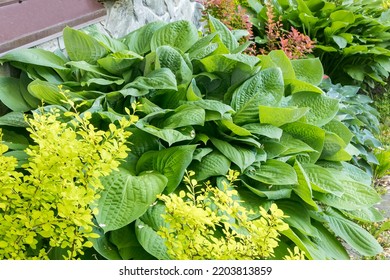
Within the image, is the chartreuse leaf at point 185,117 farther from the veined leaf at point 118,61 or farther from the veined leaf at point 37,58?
the veined leaf at point 37,58

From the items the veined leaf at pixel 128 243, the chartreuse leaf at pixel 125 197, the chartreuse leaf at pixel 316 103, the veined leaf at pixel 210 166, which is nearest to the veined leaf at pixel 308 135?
the chartreuse leaf at pixel 316 103

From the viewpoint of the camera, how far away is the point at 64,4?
11.2ft

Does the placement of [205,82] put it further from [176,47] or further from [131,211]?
[131,211]

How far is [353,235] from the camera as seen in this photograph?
3.02 metres

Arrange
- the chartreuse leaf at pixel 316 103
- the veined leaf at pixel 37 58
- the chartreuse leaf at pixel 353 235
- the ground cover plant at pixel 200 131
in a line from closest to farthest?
1. the ground cover plant at pixel 200 131
2. the veined leaf at pixel 37 58
3. the chartreuse leaf at pixel 353 235
4. the chartreuse leaf at pixel 316 103

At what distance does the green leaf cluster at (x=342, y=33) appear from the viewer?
5.70 m

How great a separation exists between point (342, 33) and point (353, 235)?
127 inches

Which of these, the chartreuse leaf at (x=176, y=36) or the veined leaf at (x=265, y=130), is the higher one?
the chartreuse leaf at (x=176, y=36)

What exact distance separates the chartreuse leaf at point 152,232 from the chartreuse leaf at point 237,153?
1.48ft

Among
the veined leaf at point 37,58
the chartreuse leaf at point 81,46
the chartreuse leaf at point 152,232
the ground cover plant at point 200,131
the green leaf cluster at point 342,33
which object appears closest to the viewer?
the chartreuse leaf at point 152,232

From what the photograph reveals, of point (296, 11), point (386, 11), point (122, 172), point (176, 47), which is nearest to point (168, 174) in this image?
point (122, 172)

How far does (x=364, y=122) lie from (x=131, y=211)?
10.2 ft

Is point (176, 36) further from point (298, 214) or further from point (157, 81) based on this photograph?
point (298, 214)

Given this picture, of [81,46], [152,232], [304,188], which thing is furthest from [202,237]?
[81,46]
